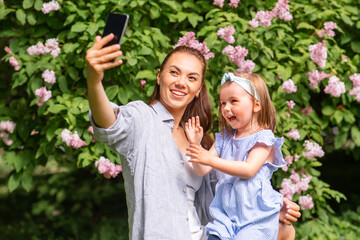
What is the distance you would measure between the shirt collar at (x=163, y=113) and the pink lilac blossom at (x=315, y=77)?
2015 millimetres

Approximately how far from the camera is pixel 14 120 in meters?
4.12

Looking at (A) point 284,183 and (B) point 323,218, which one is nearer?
(A) point 284,183

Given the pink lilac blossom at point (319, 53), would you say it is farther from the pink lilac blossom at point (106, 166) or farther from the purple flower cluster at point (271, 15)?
the pink lilac blossom at point (106, 166)

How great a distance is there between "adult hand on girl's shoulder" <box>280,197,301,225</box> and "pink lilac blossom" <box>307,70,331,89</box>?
1.83 meters

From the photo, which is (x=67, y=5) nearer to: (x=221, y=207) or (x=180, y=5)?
(x=180, y=5)

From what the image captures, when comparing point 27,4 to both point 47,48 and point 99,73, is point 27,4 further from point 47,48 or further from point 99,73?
point 99,73

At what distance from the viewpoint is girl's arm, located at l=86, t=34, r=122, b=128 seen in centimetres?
172

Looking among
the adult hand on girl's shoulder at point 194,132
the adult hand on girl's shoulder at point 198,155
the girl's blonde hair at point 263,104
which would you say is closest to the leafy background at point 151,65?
the girl's blonde hair at point 263,104

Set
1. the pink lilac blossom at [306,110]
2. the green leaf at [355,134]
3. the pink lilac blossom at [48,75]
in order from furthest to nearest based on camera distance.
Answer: the green leaf at [355,134] < the pink lilac blossom at [306,110] < the pink lilac blossom at [48,75]

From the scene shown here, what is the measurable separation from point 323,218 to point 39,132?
2617 millimetres

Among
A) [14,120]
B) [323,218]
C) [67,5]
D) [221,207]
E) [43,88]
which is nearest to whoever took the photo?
[221,207]

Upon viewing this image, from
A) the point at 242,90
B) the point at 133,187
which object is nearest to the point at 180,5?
the point at 242,90

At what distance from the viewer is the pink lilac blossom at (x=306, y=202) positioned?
4.11 m

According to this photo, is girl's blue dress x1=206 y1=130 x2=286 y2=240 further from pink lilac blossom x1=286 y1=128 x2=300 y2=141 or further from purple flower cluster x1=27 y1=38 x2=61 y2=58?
purple flower cluster x1=27 y1=38 x2=61 y2=58
